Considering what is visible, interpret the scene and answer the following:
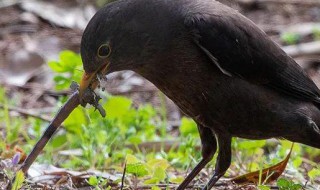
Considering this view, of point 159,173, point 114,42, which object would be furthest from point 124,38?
point 159,173

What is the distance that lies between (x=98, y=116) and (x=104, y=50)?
1.45 metres

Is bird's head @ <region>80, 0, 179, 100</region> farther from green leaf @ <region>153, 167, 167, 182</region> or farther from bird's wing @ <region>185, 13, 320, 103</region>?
green leaf @ <region>153, 167, 167, 182</region>

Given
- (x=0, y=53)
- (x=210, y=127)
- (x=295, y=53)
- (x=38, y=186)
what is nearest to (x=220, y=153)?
(x=210, y=127)

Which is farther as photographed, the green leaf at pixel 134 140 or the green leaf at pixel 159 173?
the green leaf at pixel 134 140

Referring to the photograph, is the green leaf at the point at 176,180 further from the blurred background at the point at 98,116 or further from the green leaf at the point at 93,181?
the green leaf at the point at 93,181

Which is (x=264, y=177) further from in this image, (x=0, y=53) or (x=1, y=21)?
(x=1, y=21)

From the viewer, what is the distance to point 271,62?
5.64 meters

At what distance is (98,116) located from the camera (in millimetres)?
6434

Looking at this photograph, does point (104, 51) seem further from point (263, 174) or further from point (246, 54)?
point (263, 174)

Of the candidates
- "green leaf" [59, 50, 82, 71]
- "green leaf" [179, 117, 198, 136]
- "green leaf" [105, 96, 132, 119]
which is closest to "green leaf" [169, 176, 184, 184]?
"green leaf" [179, 117, 198, 136]

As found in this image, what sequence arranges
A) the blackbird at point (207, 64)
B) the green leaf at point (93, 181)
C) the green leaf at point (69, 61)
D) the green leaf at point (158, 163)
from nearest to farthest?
the blackbird at point (207, 64)
the green leaf at point (93, 181)
the green leaf at point (158, 163)
the green leaf at point (69, 61)

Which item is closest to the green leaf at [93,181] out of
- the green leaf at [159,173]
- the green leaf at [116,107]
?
the green leaf at [159,173]

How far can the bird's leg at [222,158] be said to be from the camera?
553cm

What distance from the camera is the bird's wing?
5266mm
